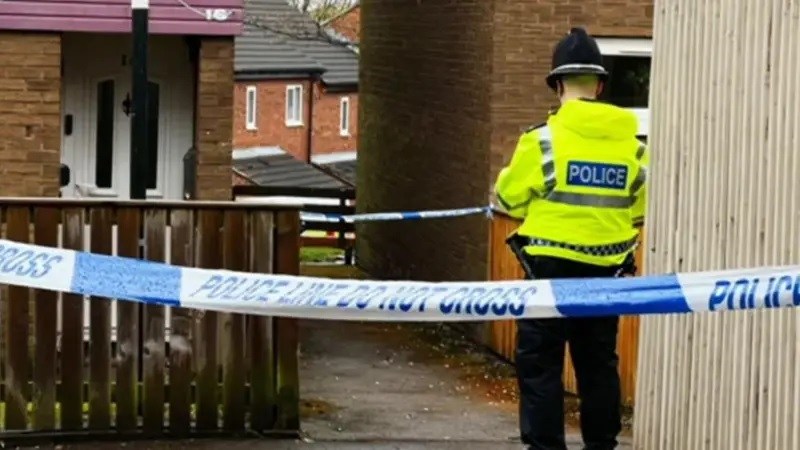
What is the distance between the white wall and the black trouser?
0.47m

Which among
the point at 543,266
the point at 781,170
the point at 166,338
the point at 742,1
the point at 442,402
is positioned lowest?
the point at 442,402

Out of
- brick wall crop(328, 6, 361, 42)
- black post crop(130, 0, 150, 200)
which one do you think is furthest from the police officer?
brick wall crop(328, 6, 361, 42)

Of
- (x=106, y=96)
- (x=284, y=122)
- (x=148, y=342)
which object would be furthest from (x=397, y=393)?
(x=284, y=122)

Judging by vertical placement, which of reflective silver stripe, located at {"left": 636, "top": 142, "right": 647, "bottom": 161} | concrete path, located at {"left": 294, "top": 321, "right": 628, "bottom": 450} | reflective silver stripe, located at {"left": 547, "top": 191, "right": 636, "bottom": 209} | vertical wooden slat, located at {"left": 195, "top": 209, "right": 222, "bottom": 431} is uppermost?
reflective silver stripe, located at {"left": 636, "top": 142, "right": 647, "bottom": 161}

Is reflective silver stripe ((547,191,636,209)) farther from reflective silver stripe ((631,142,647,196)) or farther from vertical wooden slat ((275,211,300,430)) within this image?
vertical wooden slat ((275,211,300,430))

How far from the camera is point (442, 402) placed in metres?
10.9

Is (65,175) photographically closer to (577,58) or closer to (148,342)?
(148,342)

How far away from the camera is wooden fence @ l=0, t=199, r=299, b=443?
8688 millimetres

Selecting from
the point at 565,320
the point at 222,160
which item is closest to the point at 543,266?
the point at 565,320

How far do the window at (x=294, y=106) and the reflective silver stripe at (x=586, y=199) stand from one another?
4023 cm

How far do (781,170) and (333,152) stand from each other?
49.3 metres

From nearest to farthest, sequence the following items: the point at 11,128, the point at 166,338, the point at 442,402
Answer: the point at 166,338 < the point at 442,402 < the point at 11,128

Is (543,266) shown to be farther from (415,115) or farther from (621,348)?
(415,115)

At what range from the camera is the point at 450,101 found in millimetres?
15836
